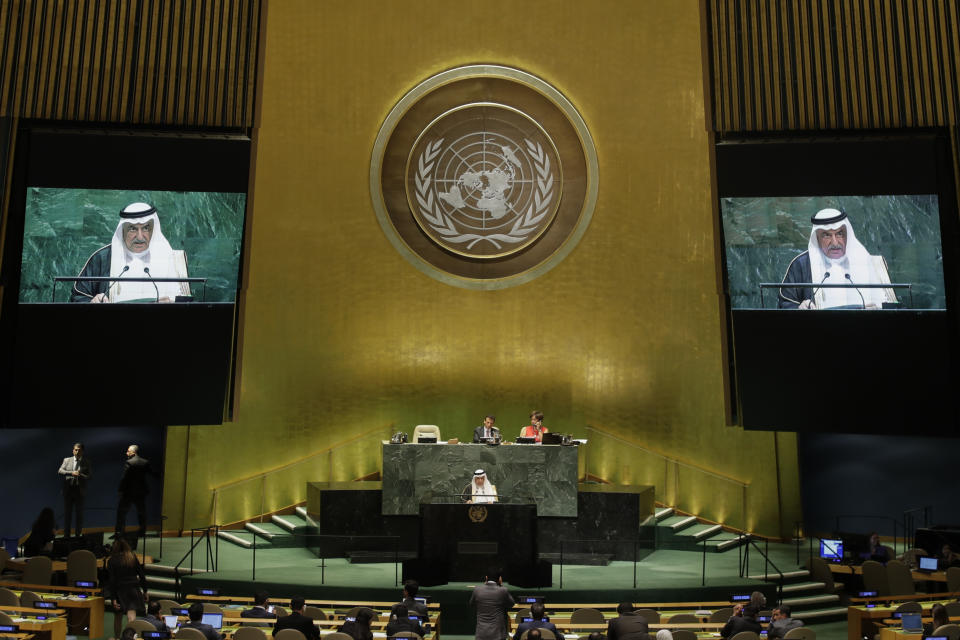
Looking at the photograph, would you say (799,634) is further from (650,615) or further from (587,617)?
(587,617)

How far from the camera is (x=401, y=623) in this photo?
8219 mm

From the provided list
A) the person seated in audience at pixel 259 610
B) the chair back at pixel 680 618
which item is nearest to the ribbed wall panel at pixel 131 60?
the person seated in audience at pixel 259 610

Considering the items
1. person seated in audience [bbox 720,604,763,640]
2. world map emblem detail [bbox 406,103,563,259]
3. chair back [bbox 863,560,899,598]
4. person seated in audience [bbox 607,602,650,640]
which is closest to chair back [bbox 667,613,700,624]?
person seated in audience [bbox 720,604,763,640]

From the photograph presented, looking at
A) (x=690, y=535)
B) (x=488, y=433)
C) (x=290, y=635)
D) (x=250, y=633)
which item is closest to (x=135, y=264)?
(x=488, y=433)

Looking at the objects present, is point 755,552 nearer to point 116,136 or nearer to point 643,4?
point 643,4

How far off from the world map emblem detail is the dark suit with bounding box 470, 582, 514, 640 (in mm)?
6785

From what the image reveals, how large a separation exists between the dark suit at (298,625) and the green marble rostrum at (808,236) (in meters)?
6.67

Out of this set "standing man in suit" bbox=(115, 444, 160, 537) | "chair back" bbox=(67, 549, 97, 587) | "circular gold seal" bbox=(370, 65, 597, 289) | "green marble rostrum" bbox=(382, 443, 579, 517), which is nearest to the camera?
"chair back" bbox=(67, 549, 97, 587)

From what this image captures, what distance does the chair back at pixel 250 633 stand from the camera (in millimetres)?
7883

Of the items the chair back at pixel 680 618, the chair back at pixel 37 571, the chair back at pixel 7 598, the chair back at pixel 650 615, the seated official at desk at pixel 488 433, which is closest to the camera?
the chair back at pixel 650 615

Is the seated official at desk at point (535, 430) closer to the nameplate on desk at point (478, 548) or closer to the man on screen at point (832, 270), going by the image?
the nameplate on desk at point (478, 548)

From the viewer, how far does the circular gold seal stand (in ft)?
48.3

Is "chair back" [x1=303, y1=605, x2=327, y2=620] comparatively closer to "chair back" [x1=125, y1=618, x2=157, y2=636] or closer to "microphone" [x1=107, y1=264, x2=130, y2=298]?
"chair back" [x1=125, y1=618, x2=157, y2=636]

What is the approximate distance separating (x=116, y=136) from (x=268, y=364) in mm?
3741
